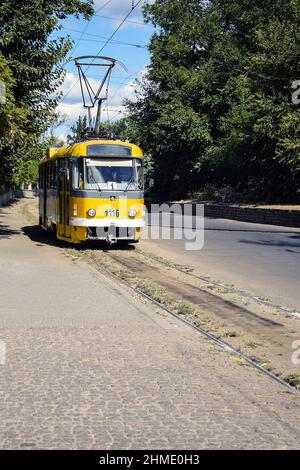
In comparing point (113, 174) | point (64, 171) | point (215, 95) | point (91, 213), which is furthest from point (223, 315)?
point (215, 95)

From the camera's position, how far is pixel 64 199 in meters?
19.2

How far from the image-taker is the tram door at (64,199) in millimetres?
18672

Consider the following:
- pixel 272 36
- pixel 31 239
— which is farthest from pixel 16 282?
pixel 272 36

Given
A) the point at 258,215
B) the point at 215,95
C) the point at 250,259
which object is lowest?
the point at 250,259

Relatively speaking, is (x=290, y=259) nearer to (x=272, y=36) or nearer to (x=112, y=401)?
(x=112, y=401)

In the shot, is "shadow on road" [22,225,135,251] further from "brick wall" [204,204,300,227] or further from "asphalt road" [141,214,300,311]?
"brick wall" [204,204,300,227]

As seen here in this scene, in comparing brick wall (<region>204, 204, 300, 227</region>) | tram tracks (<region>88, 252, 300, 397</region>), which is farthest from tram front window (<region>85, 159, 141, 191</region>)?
brick wall (<region>204, 204, 300, 227</region>)

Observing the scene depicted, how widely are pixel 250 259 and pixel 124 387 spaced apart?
11.0m

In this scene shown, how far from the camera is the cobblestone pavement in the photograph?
181 inches

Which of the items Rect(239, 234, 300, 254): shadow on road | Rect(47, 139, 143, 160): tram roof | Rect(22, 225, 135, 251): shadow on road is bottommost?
Rect(239, 234, 300, 254): shadow on road

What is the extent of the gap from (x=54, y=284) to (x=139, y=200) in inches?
277

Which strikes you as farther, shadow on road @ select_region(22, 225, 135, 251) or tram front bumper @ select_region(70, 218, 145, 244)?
shadow on road @ select_region(22, 225, 135, 251)

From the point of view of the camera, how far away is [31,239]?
21625 mm

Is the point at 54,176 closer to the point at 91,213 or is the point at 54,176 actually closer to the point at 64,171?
the point at 64,171
